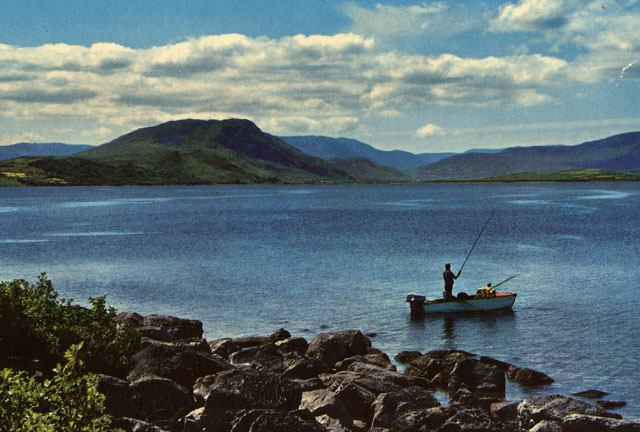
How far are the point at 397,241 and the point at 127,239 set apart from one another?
127ft

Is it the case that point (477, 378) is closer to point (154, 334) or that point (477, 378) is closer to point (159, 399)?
point (159, 399)

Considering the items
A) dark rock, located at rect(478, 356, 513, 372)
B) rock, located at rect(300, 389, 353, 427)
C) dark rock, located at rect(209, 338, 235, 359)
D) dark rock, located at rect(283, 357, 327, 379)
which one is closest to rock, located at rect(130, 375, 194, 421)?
rock, located at rect(300, 389, 353, 427)

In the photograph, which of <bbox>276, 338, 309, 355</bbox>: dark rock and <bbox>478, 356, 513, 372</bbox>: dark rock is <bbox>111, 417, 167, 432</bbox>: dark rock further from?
<bbox>478, 356, 513, 372</bbox>: dark rock

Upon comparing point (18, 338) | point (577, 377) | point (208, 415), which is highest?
point (18, 338)

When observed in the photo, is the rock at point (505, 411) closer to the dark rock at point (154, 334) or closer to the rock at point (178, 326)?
the dark rock at point (154, 334)

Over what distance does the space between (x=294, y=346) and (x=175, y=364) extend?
7.99 metres

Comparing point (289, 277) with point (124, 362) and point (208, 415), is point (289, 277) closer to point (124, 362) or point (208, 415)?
point (124, 362)

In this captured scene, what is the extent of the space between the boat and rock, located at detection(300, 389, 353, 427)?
743 inches

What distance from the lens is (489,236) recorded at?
85188 mm

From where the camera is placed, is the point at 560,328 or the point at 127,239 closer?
the point at 560,328

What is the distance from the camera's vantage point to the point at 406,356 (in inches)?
1138

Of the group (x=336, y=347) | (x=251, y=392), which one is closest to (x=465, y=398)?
(x=251, y=392)

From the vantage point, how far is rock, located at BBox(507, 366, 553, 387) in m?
25.1

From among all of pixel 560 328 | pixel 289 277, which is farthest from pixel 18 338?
pixel 289 277
